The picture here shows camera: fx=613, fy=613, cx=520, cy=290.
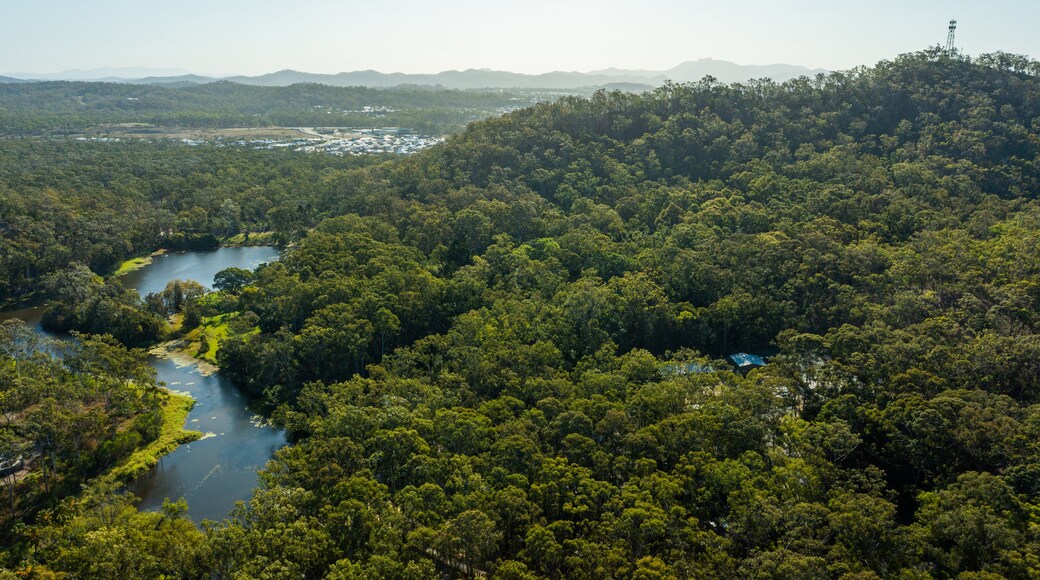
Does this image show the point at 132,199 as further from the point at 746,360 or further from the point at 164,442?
the point at 746,360

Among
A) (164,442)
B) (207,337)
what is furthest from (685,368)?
(207,337)

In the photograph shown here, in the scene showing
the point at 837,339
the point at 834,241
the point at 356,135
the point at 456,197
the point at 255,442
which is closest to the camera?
the point at 837,339

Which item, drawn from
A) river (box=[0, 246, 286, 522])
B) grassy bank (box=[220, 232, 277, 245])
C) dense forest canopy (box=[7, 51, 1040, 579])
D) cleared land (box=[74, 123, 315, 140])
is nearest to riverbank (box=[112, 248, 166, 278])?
grassy bank (box=[220, 232, 277, 245])

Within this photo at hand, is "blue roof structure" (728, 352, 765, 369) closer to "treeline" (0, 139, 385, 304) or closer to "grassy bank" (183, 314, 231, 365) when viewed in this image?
"grassy bank" (183, 314, 231, 365)

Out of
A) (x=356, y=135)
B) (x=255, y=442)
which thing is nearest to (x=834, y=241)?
(x=255, y=442)

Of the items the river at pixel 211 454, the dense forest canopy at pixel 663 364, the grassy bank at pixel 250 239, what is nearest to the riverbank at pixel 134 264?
the grassy bank at pixel 250 239

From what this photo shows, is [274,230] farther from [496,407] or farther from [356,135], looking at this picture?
[356,135]
